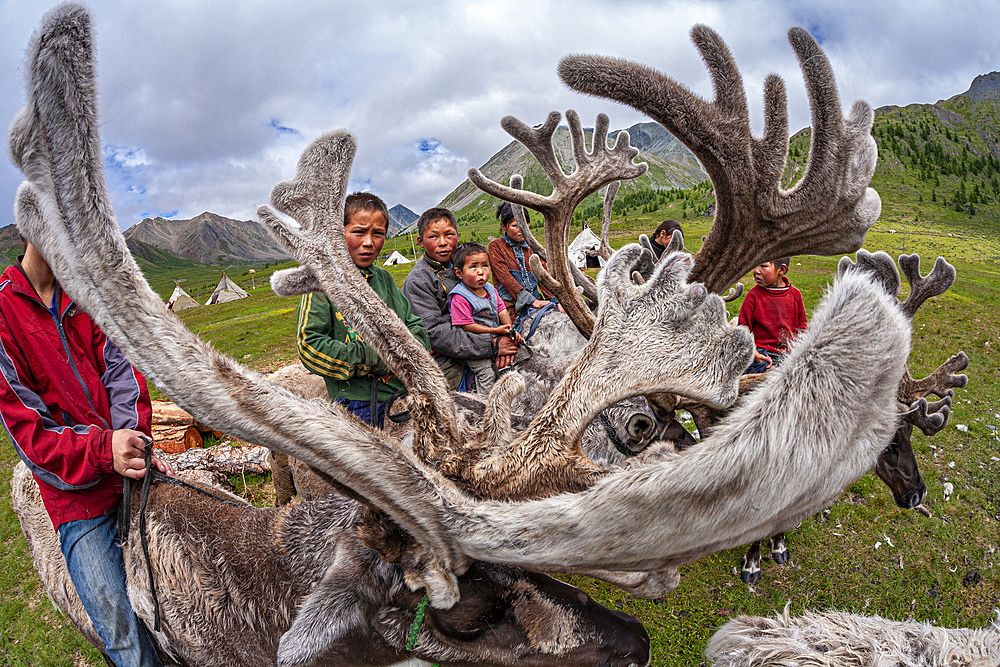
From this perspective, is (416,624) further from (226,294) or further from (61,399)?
(226,294)

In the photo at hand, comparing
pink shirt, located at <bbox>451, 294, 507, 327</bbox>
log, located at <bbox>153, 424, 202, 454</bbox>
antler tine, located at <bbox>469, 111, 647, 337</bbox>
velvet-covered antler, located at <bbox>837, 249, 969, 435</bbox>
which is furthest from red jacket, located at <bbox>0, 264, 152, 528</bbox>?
log, located at <bbox>153, 424, 202, 454</bbox>

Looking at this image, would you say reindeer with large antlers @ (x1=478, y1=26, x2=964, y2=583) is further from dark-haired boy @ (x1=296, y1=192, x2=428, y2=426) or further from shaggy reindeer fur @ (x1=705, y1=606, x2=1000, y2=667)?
dark-haired boy @ (x1=296, y1=192, x2=428, y2=426)

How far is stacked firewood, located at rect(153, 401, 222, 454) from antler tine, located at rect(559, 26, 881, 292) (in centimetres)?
729

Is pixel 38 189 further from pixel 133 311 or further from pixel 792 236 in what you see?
pixel 792 236

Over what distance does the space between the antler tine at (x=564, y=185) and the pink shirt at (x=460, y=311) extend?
27.0 inches

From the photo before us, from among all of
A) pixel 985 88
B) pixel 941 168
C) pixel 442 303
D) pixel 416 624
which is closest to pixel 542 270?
pixel 442 303

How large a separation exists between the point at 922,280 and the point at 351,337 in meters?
3.85

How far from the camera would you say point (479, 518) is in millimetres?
1546

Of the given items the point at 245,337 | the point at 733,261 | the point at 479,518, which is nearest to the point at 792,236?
the point at 733,261

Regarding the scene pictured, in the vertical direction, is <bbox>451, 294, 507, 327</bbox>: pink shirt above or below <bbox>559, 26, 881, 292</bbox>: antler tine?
below

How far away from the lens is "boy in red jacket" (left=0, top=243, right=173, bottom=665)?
2.10 m

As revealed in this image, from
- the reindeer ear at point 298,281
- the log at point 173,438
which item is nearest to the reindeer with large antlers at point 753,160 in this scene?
the reindeer ear at point 298,281

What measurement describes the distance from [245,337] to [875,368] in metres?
20.1

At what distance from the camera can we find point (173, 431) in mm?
7672
